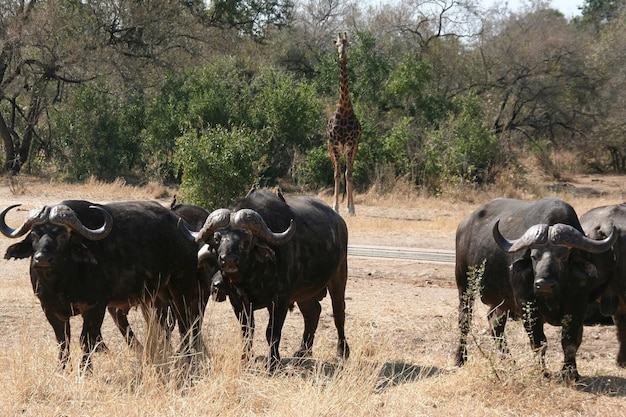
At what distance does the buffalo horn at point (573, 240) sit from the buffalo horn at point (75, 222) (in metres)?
3.79

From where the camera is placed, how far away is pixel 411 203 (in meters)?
24.3

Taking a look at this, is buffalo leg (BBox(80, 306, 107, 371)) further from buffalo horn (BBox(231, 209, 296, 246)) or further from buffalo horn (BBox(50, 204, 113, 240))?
buffalo horn (BBox(231, 209, 296, 246))

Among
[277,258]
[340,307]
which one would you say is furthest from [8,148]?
[277,258]

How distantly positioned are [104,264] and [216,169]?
38.2 ft

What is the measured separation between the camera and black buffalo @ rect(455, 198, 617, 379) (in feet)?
23.9

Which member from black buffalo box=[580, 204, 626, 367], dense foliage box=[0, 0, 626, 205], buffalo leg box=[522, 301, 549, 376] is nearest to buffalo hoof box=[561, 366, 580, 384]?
buffalo leg box=[522, 301, 549, 376]

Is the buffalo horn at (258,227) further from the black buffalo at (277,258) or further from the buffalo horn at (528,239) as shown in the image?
the buffalo horn at (528,239)

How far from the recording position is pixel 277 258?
26.1 ft

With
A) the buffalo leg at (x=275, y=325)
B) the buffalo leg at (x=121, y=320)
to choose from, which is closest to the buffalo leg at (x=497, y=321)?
the buffalo leg at (x=275, y=325)

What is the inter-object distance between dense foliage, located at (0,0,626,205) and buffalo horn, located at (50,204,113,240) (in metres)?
13.5

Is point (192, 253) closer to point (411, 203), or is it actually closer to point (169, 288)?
point (169, 288)

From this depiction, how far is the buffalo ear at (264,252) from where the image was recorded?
7.64 m

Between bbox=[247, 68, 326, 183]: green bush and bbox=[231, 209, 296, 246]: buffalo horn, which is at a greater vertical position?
bbox=[247, 68, 326, 183]: green bush

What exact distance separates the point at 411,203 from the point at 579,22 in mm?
41831
